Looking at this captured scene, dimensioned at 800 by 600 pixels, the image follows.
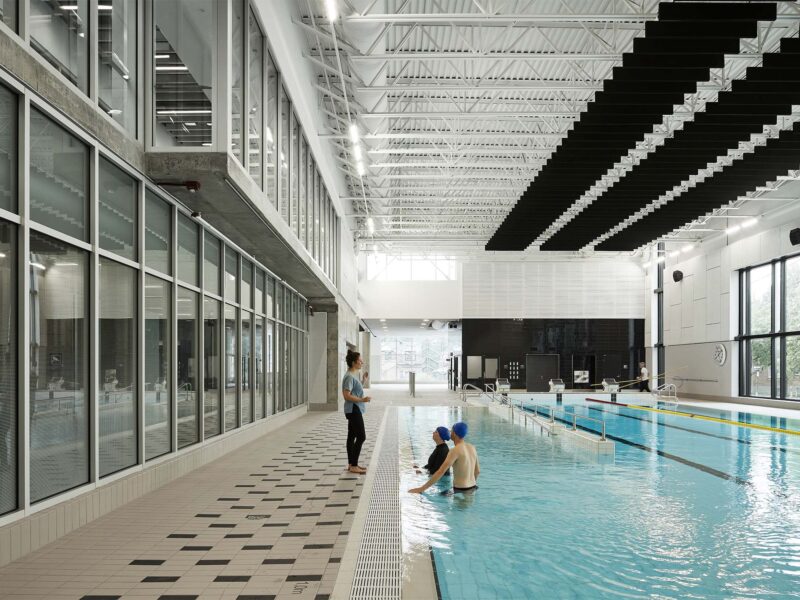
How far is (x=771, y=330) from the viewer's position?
2334 cm

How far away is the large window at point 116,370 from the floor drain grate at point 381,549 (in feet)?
7.81

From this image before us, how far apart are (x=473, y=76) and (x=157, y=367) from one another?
1033 cm

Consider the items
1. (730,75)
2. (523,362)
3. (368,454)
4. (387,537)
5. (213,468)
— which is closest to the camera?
(387,537)

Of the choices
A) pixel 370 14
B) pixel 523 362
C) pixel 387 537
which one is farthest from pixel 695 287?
pixel 387 537

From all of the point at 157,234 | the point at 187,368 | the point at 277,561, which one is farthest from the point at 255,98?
the point at 277,561

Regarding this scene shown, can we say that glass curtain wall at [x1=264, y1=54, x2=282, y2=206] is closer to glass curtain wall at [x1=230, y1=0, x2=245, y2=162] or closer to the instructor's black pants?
glass curtain wall at [x1=230, y1=0, x2=245, y2=162]

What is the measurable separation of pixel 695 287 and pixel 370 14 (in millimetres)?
21916

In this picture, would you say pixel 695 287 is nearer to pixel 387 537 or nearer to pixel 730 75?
pixel 730 75

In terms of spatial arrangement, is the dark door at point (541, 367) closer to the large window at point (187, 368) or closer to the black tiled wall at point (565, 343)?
the black tiled wall at point (565, 343)

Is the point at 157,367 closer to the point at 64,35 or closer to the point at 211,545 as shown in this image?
the point at 211,545

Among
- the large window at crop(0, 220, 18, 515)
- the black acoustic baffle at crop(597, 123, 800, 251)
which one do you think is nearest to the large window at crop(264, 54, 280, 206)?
the large window at crop(0, 220, 18, 515)

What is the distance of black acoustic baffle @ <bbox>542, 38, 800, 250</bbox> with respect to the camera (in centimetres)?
966

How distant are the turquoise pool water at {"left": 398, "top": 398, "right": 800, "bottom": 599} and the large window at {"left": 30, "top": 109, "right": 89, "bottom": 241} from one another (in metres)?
3.71

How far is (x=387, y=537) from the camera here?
→ 535cm
